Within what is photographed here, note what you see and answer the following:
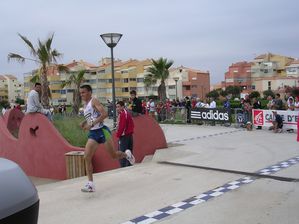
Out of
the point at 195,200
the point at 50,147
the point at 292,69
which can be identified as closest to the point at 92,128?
the point at 195,200

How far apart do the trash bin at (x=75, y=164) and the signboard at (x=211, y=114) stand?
1019cm

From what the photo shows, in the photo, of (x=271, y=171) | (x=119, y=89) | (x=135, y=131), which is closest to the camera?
(x=271, y=171)

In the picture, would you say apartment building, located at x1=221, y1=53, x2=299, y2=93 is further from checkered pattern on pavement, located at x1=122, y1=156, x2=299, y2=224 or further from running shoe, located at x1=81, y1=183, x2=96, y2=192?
running shoe, located at x1=81, y1=183, x2=96, y2=192

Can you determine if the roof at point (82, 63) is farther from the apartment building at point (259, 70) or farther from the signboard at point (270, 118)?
the signboard at point (270, 118)

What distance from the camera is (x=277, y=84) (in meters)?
99.1

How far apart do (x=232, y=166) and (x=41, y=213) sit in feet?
14.2

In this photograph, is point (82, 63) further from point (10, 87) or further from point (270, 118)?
point (270, 118)

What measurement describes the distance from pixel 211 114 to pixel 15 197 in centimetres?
1761

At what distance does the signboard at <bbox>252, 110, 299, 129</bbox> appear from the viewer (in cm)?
1546

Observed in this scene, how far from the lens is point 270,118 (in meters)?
16.3

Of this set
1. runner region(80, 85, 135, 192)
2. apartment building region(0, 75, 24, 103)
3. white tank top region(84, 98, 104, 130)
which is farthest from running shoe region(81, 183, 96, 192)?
apartment building region(0, 75, 24, 103)

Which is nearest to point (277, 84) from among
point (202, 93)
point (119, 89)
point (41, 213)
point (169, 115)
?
point (202, 93)

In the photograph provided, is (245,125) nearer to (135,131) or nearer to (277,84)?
(135,131)

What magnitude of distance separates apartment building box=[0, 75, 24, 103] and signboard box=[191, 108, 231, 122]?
408 ft
